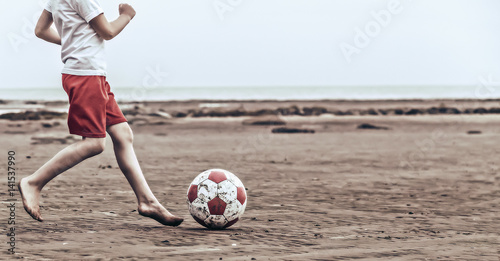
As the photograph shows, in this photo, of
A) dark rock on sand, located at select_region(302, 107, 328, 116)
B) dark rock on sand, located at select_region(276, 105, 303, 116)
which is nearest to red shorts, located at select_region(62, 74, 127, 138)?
dark rock on sand, located at select_region(276, 105, 303, 116)

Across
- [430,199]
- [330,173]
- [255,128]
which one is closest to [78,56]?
[430,199]

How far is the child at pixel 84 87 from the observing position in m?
4.57

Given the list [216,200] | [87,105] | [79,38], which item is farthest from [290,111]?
[87,105]

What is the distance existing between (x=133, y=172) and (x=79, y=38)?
41.4 inches

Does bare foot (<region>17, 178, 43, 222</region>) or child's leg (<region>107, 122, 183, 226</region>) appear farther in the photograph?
child's leg (<region>107, 122, 183, 226</region>)

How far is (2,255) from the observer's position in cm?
402

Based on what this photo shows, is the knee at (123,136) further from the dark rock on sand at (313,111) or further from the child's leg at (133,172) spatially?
the dark rock on sand at (313,111)

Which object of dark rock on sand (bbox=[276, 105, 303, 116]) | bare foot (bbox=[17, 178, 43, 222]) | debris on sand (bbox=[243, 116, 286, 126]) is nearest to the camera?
bare foot (bbox=[17, 178, 43, 222])

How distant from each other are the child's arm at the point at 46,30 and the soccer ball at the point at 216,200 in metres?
1.53

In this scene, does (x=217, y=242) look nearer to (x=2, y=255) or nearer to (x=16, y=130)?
(x=2, y=255)

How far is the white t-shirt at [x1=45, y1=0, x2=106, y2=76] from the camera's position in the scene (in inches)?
181

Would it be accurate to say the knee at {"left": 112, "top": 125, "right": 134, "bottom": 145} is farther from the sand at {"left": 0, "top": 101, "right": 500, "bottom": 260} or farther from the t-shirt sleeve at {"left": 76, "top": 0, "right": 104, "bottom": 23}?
the t-shirt sleeve at {"left": 76, "top": 0, "right": 104, "bottom": 23}

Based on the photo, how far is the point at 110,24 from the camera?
467 cm

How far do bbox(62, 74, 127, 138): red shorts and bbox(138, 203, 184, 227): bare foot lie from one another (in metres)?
0.65
